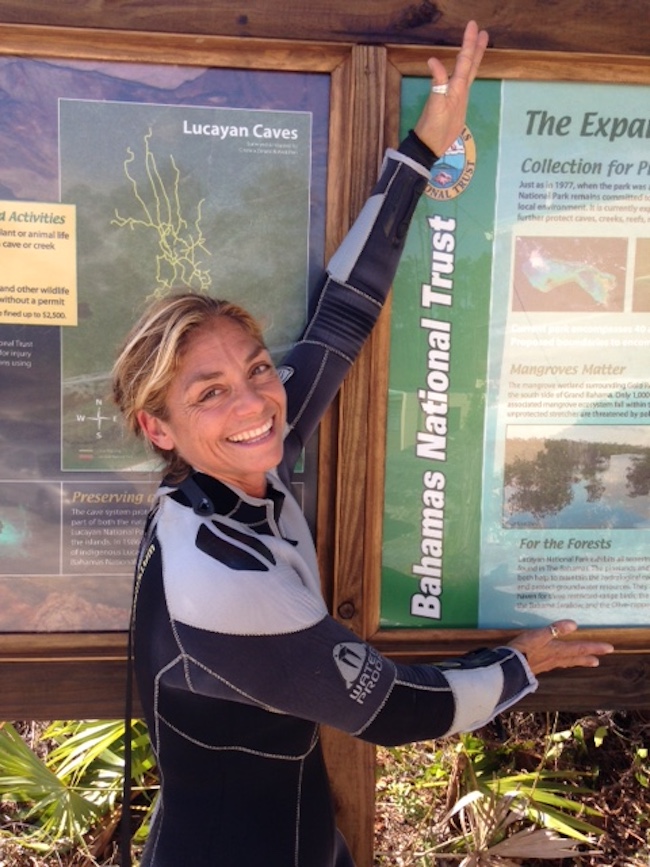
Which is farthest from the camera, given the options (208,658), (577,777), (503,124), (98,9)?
(577,777)

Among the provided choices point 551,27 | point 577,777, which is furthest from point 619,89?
point 577,777

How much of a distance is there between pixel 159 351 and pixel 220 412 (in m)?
0.20

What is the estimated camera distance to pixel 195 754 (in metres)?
2.04

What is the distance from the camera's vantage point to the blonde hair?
2.04 meters

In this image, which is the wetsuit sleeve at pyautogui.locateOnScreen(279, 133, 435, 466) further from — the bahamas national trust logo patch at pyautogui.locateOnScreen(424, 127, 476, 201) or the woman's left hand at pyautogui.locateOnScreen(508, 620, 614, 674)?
the woman's left hand at pyautogui.locateOnScreen(508, 620, 614, 674)

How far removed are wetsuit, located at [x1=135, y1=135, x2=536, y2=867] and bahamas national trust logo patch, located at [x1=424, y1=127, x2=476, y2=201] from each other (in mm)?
979

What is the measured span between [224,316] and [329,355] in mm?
457

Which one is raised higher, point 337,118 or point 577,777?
point 337,118

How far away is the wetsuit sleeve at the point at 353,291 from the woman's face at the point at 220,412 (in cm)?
38

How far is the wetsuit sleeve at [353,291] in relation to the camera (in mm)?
2504

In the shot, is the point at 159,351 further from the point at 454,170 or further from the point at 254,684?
the point at 454,170

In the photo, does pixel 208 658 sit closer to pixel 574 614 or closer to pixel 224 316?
pixel 224 316

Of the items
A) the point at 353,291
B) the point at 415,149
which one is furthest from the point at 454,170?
the point at 353,291

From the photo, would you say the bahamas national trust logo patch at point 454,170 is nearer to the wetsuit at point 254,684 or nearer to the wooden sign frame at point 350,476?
the wooden sign frame at point 350,476
